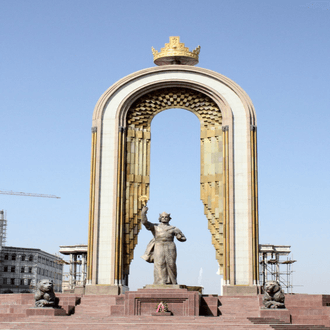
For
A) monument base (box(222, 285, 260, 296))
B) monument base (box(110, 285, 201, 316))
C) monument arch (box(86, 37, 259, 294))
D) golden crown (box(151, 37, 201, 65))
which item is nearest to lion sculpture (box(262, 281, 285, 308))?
monument base (box(110, 285, 201, 316))

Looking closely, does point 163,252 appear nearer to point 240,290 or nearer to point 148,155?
point 240,290

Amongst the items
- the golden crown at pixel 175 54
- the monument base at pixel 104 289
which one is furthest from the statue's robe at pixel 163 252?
the golden crown at pixel 175 54

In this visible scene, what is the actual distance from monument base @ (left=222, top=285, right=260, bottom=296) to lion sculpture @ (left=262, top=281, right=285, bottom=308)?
17.0 ft

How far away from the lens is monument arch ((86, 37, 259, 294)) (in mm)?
27788

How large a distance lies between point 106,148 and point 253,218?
7.59 metres

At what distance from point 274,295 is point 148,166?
10452 mm

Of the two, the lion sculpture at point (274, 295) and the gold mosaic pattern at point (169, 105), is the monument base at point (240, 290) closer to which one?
the lion sculpture at point (274, 295)

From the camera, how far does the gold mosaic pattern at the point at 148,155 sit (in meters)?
28.8

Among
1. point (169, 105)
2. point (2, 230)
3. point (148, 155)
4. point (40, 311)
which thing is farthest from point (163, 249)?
point (2, 230)

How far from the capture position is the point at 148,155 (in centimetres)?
3006

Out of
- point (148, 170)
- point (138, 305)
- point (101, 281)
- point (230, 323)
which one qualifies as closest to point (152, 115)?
point (148, 170)

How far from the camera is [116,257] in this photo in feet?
91.8

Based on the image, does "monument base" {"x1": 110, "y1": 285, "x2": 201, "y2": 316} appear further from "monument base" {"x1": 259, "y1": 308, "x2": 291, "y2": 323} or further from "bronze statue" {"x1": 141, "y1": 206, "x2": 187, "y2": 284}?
"monument base" {"x1": 259, "y1": 308, "x2": 291, "y2": 323}

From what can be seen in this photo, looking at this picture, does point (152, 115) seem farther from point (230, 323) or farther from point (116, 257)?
point (230, 323)
